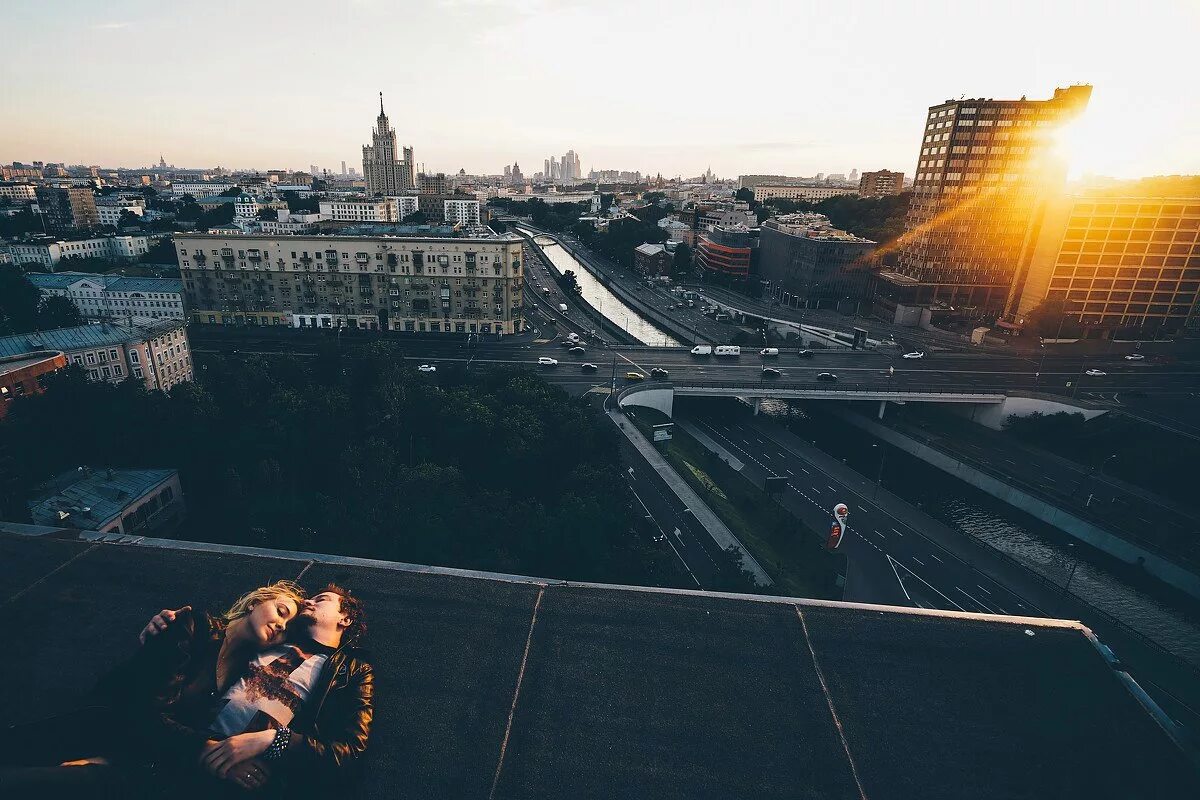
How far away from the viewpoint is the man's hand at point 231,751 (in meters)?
5.89

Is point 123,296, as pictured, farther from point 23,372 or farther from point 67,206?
point 67,206

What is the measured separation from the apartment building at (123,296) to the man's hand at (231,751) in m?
85.3

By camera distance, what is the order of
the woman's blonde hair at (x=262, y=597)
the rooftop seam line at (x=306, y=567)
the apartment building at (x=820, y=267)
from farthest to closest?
the apartment building at (x=820, y=267)
the rooftop seam line at (x=306, y=567)
the woman's blonde hair at (x=262, y=597)

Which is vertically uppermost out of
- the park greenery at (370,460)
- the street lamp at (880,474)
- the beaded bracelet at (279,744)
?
the beaded bracelet at (279,744)

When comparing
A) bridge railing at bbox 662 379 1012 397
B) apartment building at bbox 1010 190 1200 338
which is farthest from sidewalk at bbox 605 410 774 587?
apartment building at bbox 1010 190 1200 338

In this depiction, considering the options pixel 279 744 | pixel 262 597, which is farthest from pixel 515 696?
pixel 262 597

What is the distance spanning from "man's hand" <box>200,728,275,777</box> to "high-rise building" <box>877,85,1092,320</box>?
9886 centimetres

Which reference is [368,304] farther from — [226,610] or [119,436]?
[226,610]

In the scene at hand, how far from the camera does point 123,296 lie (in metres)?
73.8

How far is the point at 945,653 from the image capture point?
27.5 feet

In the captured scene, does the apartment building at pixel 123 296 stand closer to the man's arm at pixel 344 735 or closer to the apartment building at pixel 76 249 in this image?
the apartment building at pixel 76 249

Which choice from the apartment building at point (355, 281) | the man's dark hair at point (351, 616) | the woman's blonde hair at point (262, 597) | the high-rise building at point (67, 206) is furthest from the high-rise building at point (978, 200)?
the high-rise building at point (67, 206)

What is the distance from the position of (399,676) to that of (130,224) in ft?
620

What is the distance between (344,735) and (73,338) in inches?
2295
